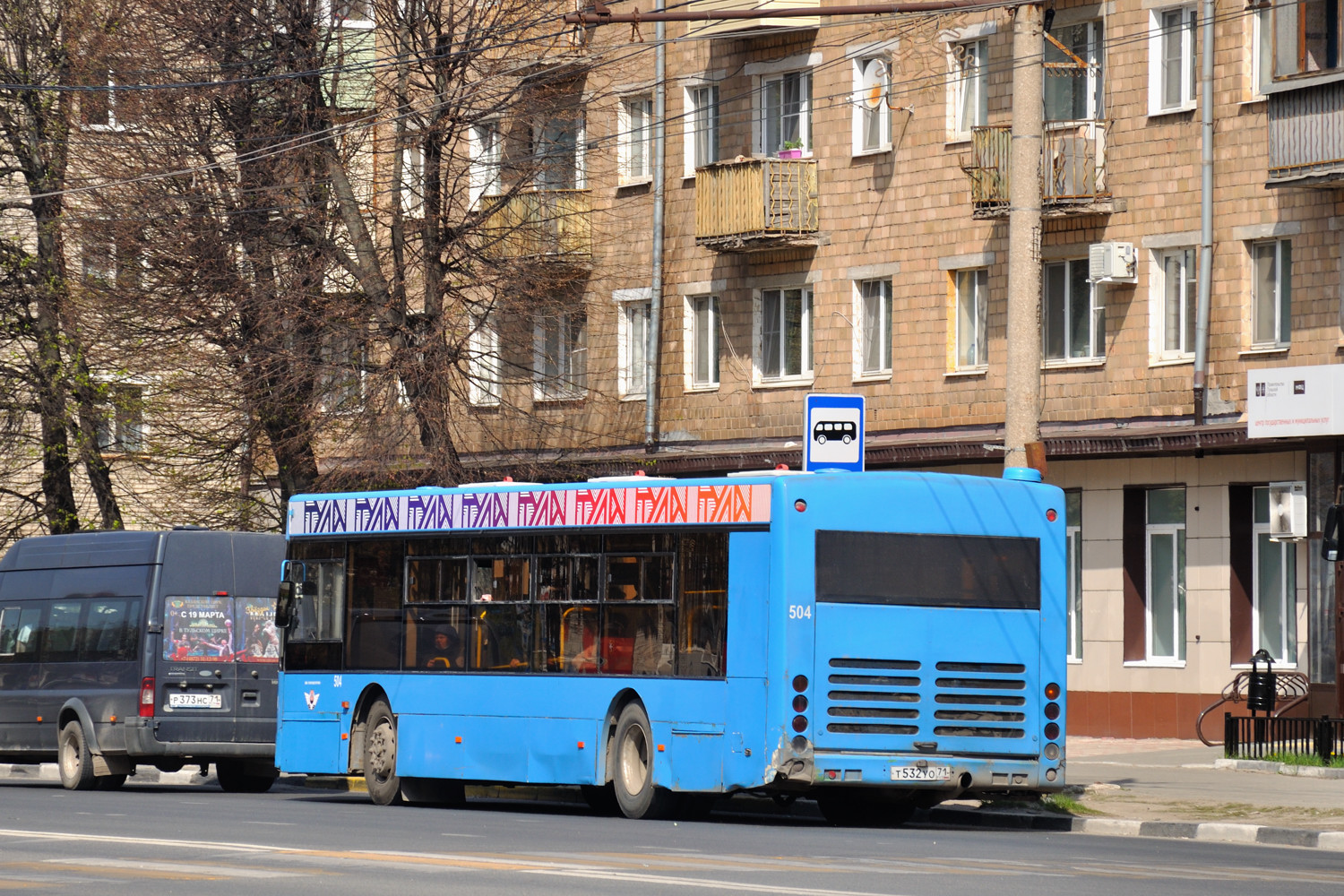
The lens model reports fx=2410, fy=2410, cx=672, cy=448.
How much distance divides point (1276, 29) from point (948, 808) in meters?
12.7

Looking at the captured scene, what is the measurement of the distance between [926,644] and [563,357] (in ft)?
70.6

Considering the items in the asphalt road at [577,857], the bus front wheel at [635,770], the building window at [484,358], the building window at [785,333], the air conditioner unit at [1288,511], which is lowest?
the asphalt road at [577,857]

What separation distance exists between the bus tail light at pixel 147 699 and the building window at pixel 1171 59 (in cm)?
1483

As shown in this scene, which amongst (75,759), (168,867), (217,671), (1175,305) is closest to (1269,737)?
(1175,305)

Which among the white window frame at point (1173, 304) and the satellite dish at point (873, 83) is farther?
the satellite dish at point (873, 83)

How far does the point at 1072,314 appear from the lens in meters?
32.2

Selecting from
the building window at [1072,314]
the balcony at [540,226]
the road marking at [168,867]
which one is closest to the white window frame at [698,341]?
the balcony at [540,226]

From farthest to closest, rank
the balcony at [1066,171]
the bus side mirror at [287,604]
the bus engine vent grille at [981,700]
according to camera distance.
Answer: the balcony at [1066,171], the bus side mirror at [287,604], the bus engine vent grille at [981,700]

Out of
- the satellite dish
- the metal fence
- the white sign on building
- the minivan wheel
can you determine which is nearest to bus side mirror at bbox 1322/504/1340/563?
the metal fence

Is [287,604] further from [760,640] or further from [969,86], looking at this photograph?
[969,86]

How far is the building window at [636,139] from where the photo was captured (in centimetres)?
3825

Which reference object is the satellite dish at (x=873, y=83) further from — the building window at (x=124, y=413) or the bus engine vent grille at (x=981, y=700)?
the bus engine vent grille at (x=981, y=700)

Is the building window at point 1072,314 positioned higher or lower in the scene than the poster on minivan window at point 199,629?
higher

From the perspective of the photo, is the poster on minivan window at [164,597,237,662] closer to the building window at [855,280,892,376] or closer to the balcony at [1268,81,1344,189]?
the building window at [855,280,892,376]
